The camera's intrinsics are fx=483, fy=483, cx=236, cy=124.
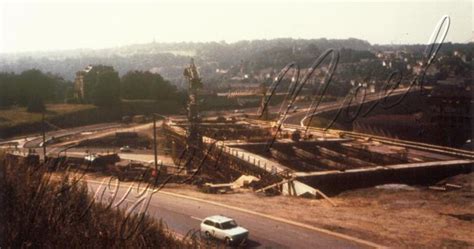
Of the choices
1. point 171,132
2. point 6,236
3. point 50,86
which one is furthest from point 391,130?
point 6,236

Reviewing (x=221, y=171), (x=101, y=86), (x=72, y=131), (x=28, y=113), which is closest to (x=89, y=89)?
(x=101, y=86)

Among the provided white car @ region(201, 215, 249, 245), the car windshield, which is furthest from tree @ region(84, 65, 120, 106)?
the car windshield

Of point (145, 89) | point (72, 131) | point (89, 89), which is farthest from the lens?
point (145, 89)

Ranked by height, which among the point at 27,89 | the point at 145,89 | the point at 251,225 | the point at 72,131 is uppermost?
the point at 27,89

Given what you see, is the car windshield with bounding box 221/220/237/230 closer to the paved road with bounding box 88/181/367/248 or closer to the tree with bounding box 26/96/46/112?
the paved road with bounding box 88/181/367/248

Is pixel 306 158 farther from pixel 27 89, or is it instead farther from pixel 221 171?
pixel 27 89

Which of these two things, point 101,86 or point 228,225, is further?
point 101,86

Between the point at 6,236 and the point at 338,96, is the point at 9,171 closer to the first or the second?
the point at 6,236
